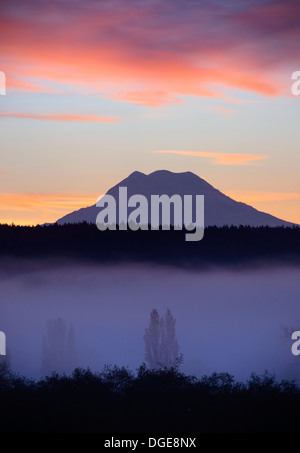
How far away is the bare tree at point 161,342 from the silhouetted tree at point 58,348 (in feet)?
32.8

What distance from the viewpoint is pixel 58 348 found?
9781 cm

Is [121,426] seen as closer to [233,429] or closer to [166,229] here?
[233,429]

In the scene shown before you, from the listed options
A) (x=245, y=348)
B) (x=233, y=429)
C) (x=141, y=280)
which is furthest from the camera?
(x=141, y=280)

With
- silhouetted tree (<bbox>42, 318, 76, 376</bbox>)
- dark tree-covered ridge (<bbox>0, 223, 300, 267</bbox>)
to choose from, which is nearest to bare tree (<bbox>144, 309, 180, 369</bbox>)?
silhouetted tree (<bbox>42, 318, 76, 376</bbox>)

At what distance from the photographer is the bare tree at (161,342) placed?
314 ft

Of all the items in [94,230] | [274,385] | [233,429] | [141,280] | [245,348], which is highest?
[94,230]

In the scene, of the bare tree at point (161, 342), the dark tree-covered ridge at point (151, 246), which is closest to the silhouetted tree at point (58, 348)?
the bare tree at point (161, 342)

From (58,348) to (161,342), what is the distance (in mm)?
13883

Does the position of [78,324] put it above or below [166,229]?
below

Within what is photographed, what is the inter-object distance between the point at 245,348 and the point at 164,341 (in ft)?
35.6

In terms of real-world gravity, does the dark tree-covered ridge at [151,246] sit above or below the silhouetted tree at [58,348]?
above

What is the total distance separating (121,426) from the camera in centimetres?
4884

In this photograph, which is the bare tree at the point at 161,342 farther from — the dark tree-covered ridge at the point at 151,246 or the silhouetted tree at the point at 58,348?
the dark tree-covered ridge at the point at 151,246

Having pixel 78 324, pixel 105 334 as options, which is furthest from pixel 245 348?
pixel 78 324
